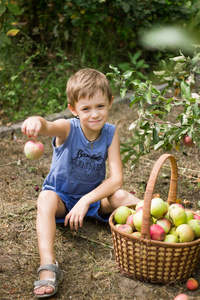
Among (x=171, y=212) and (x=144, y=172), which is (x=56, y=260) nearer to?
(x=171, y=212)

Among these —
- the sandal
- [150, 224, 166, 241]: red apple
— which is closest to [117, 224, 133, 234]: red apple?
[150, 224, 166, 241]: red apple

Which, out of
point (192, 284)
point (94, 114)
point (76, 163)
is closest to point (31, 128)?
point (94, 114)

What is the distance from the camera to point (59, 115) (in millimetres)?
4199

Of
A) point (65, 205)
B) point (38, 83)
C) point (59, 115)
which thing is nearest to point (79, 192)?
point (65, 205)

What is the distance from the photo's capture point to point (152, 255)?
1.77 m

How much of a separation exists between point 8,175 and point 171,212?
1.58 meters

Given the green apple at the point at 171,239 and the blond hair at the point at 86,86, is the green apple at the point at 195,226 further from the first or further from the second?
the blond hair at the point at 86,86

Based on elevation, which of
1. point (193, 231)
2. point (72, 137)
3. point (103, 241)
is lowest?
point (103, 241)

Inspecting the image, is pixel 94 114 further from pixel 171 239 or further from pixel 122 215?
pixel 171 239

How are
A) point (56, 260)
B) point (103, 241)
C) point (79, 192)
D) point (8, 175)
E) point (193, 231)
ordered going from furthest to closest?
point (8, 175)
point (79, 192)
point (103, 241)
point (56, 260)
point (193, 231)

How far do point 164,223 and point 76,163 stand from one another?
71cm

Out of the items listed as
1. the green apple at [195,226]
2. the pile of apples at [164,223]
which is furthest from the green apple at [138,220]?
the green apple at [195,226]

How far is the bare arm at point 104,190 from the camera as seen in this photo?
2047mm

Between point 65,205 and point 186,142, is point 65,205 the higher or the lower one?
the lower one
